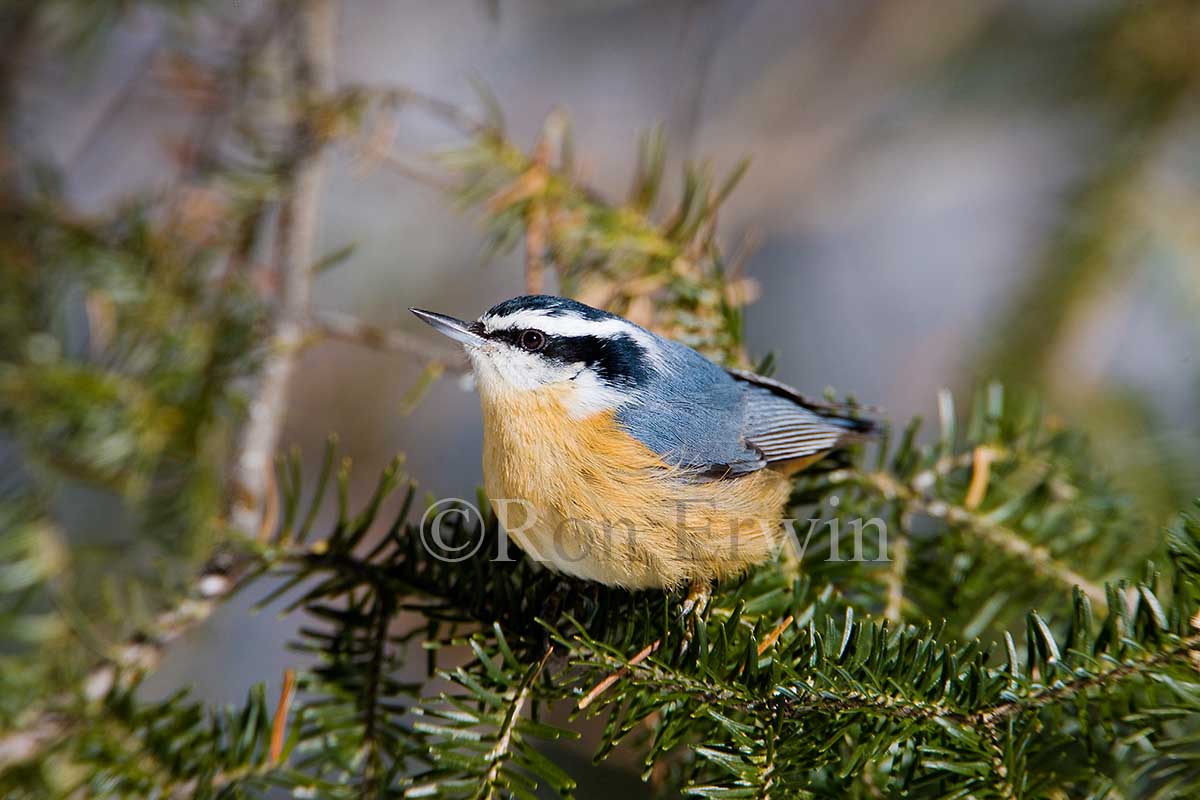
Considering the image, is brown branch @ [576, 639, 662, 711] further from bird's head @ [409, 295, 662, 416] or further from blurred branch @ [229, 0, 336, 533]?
blurred branch @ [229, 0, 336, 533]

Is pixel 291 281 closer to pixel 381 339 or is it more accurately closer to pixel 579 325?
pixel 381 339

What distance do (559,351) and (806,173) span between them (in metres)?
1.51

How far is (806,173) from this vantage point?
2.61 m

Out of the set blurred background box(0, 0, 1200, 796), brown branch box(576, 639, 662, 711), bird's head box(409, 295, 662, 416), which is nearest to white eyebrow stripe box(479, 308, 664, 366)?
bird's head box(409, 295, 662, 416)

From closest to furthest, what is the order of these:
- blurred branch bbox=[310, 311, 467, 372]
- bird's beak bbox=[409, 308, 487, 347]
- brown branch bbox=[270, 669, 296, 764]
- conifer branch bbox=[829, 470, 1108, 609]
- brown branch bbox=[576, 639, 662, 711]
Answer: brown branch bbox=[576, 639, 662, 711] < brown branch bbox=[270, 669, 296, 764] < conifer branch bbox=[829, 470, 1108, 609] < bird's beak bbox=[409, 308, 487, 347] < blurred branch bbox=[310, 311, 467, 372]

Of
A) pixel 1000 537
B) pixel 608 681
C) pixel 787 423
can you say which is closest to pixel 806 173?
pixel 787 423

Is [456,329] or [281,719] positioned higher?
[456,329]

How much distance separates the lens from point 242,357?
4.77ft

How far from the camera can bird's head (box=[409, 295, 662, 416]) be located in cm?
127

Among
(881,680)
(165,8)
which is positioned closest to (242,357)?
(165,8)

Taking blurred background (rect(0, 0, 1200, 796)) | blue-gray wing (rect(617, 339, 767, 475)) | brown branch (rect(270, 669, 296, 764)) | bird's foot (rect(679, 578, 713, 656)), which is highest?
blurred background (rect(0, 0, 1200, 796))

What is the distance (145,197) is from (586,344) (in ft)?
2.57

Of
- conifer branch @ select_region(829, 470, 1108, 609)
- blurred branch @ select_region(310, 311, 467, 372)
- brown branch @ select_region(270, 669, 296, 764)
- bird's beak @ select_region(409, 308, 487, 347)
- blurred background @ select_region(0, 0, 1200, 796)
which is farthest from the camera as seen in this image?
blurred background @ select_region(0, 0, 1200, 796)

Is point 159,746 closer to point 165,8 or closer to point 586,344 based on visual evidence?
point 586,344
